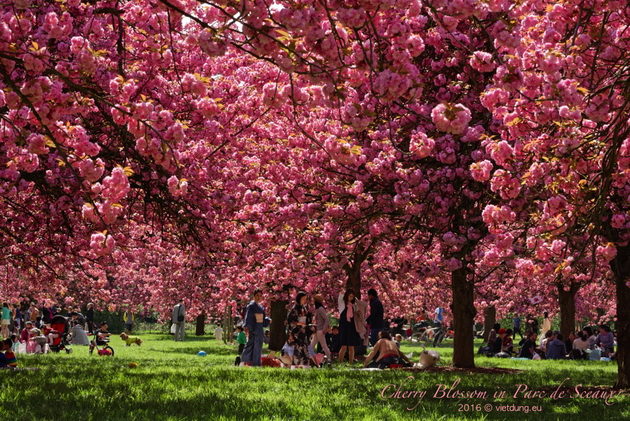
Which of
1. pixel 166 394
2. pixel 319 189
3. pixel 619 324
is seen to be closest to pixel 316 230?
pixel 319 189

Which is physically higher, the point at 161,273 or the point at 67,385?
the point at 161,273

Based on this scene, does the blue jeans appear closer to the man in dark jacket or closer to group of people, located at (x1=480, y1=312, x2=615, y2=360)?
the man in dark jacket

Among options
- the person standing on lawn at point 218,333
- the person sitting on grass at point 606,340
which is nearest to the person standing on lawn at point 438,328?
the person standing on lawn at point 218,333

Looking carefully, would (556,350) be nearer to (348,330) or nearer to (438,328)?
(348,330)

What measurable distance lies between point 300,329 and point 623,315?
264 inches

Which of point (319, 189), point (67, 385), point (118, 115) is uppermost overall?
point (319, 189)

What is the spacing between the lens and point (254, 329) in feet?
52.6

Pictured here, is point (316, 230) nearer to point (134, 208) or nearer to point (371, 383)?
point (134, 208)

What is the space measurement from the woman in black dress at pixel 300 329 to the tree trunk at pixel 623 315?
6576 mm

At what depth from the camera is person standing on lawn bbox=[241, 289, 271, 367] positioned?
15875 mm

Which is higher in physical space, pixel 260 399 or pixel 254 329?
pixel 254 329

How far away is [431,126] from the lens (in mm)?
12891

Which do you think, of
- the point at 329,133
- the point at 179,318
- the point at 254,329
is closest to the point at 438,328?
the point at 179,318

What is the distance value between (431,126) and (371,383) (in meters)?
4.50
